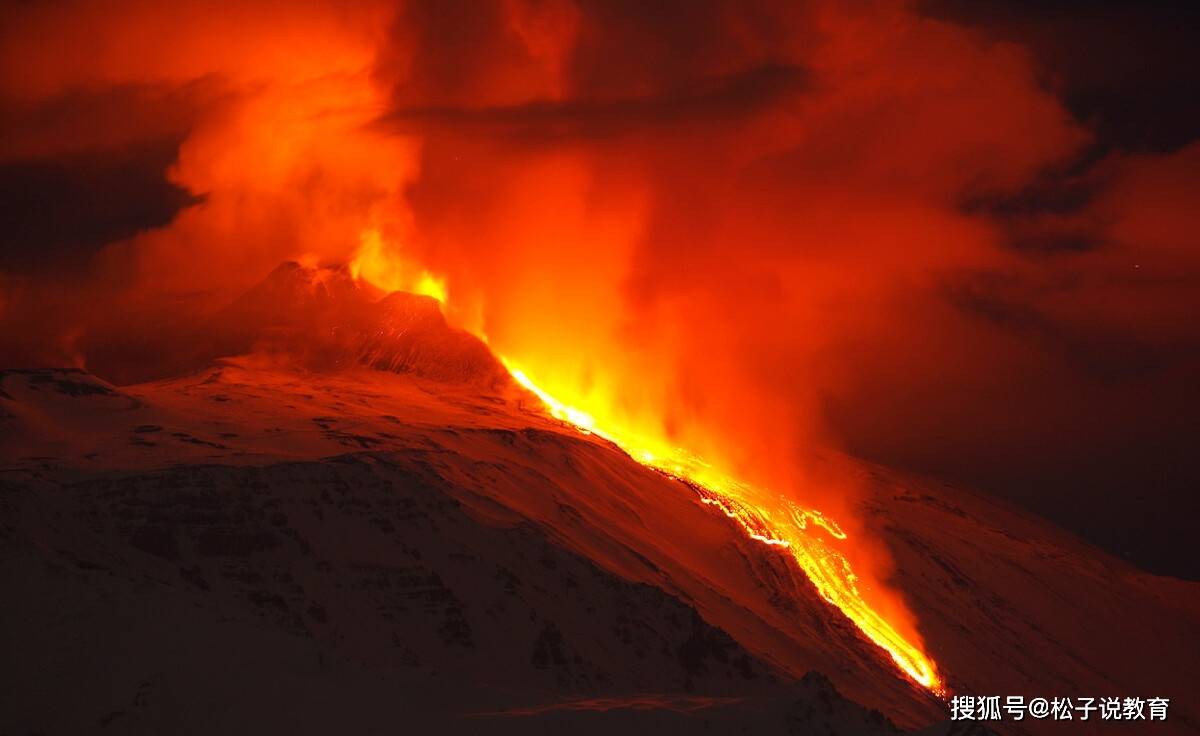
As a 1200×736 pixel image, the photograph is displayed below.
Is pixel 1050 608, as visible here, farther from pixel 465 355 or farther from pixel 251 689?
pixel 251 689

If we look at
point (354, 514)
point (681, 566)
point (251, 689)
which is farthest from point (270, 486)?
point (681, 566)

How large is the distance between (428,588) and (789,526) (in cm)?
4982

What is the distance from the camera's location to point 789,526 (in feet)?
379

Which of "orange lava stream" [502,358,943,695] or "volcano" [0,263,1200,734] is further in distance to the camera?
"orange lava stream" [502,358,943,695]

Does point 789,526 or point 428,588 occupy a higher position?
point 789,526

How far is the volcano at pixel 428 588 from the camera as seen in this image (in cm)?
5891

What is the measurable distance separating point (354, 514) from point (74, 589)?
63.8ft

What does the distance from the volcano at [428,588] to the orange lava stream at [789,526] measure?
221 cm

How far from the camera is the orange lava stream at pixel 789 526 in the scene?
99.4m

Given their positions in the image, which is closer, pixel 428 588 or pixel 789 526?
pixel 428 588

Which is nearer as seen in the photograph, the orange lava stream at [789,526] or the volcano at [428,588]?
the volcano at [428,588]

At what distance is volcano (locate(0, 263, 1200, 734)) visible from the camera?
58906 millimetres

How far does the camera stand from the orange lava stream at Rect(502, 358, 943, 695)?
326 ft

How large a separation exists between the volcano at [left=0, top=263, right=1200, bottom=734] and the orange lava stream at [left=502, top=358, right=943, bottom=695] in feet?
7.25
